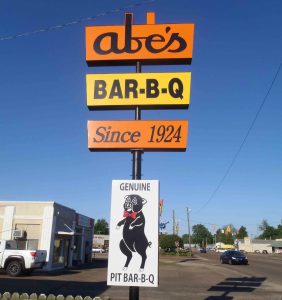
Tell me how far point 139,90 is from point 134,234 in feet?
11.4

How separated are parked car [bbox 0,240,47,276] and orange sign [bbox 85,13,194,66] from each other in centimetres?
1472

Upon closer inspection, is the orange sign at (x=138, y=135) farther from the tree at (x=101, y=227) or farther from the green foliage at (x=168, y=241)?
the tree at (x=101, y=227)

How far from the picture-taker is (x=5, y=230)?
27844 millimetres

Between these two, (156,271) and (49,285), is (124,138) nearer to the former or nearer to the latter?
(156,271)

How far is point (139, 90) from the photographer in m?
10.0

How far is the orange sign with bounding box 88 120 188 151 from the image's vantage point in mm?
9656

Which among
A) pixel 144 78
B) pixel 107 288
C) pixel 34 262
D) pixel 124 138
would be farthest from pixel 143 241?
pixel 34 262

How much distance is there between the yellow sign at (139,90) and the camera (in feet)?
32.6

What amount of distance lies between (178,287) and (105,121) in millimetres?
10975

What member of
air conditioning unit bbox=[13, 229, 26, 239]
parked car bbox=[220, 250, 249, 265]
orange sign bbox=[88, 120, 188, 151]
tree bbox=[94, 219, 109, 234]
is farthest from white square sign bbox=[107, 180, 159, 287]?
tree bbox=[94, 219, 109, 234]

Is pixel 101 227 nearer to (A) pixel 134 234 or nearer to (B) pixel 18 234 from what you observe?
(B) pixel 18 234

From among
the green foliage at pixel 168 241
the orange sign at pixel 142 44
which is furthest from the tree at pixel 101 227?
the orange sign at pixel 142 44

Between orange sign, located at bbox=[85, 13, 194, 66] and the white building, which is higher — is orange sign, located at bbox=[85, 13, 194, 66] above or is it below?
above

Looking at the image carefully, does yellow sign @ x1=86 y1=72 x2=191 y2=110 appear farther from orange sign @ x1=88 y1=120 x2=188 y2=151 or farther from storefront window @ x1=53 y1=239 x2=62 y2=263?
storefront window @ x1=53 y1=239 x2=62 y2=263
